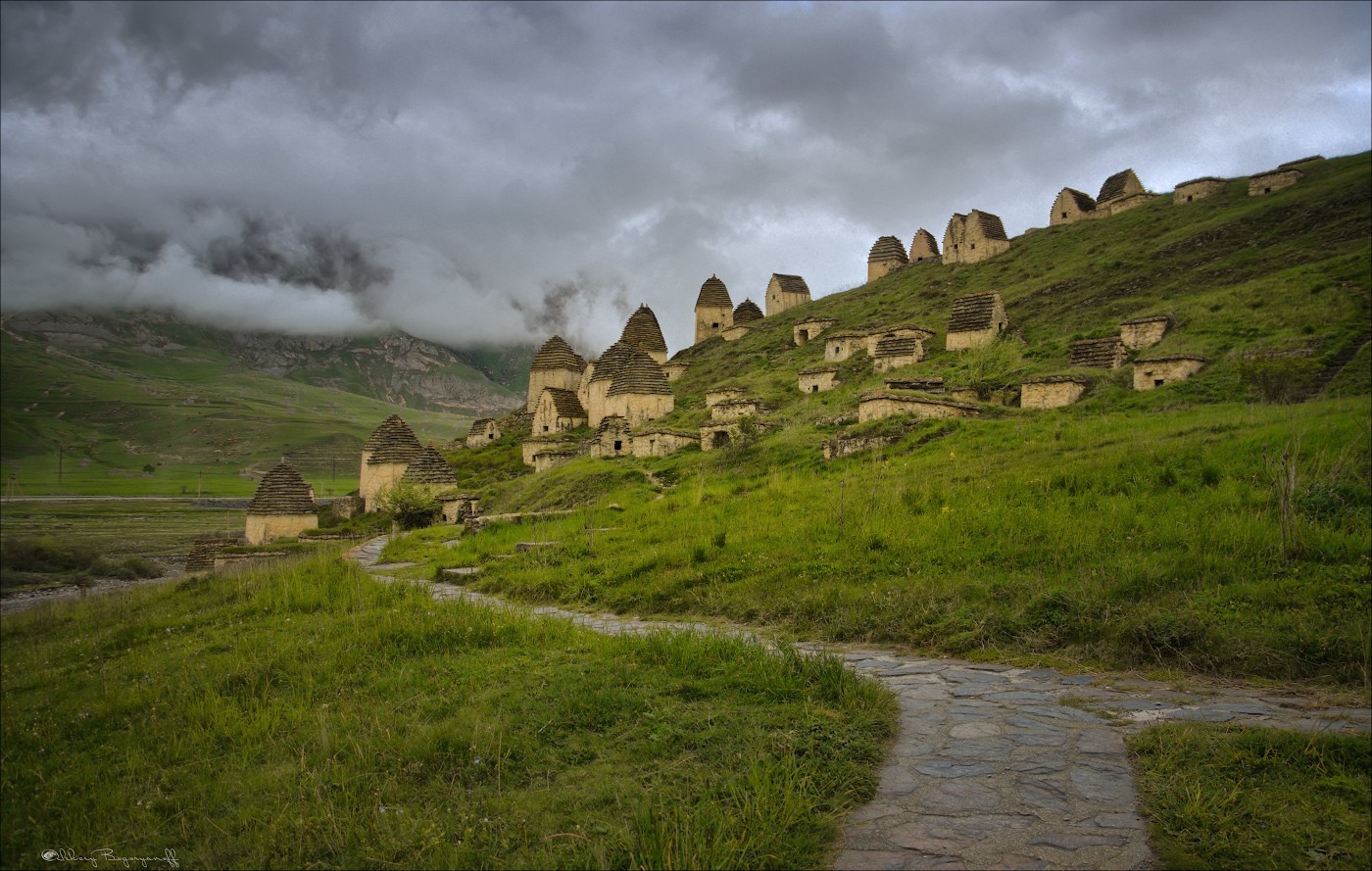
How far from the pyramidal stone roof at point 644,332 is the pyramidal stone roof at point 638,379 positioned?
1408 cm

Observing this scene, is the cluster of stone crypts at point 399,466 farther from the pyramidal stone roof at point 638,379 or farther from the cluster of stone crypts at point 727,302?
the cluster of stone crypts at point 727,302

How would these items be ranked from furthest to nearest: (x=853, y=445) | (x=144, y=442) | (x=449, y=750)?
(x=144, y=442) < (x=853, y=445) < (x=449, y=750)

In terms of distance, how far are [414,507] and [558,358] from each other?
2603cm

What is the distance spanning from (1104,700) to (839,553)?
4.41 m

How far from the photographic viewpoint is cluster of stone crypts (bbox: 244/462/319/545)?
107 ft

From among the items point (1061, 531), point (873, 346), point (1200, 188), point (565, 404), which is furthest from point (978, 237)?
point (1061, 531)

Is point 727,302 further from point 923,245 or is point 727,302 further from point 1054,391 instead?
point 1054,391

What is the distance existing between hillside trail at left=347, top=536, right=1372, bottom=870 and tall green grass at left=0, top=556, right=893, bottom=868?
27 centimetres

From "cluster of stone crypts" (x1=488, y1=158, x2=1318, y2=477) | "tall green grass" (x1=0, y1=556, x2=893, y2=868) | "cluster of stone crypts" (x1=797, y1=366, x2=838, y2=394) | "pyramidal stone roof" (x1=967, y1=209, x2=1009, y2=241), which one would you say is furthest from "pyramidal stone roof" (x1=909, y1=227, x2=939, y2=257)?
"tall green grass" (x1=0, y1=556, x2=893, y2=868)

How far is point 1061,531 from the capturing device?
848 cm

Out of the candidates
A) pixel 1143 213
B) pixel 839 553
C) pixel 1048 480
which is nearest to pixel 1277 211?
pixel 1143 213

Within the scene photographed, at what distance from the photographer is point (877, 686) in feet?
17.2

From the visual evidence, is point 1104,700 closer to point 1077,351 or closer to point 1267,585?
point 1267,585

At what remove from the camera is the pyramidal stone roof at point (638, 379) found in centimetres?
4153
